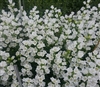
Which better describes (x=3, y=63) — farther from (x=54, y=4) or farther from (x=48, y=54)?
(x=54, y=4)

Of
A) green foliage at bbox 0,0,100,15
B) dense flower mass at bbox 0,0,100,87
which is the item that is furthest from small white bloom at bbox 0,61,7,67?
green foliage at bbox 0,0,100,15

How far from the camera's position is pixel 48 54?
6.48 feet

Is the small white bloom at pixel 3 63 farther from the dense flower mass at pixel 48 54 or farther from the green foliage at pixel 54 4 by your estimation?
the green foliage at pixel 54 4

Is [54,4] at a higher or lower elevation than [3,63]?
higher

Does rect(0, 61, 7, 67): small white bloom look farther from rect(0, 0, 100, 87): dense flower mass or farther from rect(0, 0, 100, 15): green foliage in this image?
rect(0, 0, 100, 15): green foliage

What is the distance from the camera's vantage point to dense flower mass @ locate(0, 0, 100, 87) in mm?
1913

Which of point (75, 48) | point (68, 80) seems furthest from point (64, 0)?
point (68, 80)

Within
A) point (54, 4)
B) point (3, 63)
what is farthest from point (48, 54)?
point (54, 4)

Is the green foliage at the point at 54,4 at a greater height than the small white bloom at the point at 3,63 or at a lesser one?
greater

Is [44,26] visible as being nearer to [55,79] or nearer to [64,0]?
[55,79]

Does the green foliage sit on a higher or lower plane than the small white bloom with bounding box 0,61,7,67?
higher

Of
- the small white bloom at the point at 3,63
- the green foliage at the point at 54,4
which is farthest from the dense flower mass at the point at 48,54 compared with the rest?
the green foliage at the point at 54,4

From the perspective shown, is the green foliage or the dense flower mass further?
the green foliage

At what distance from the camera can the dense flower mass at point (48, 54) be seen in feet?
6.28
